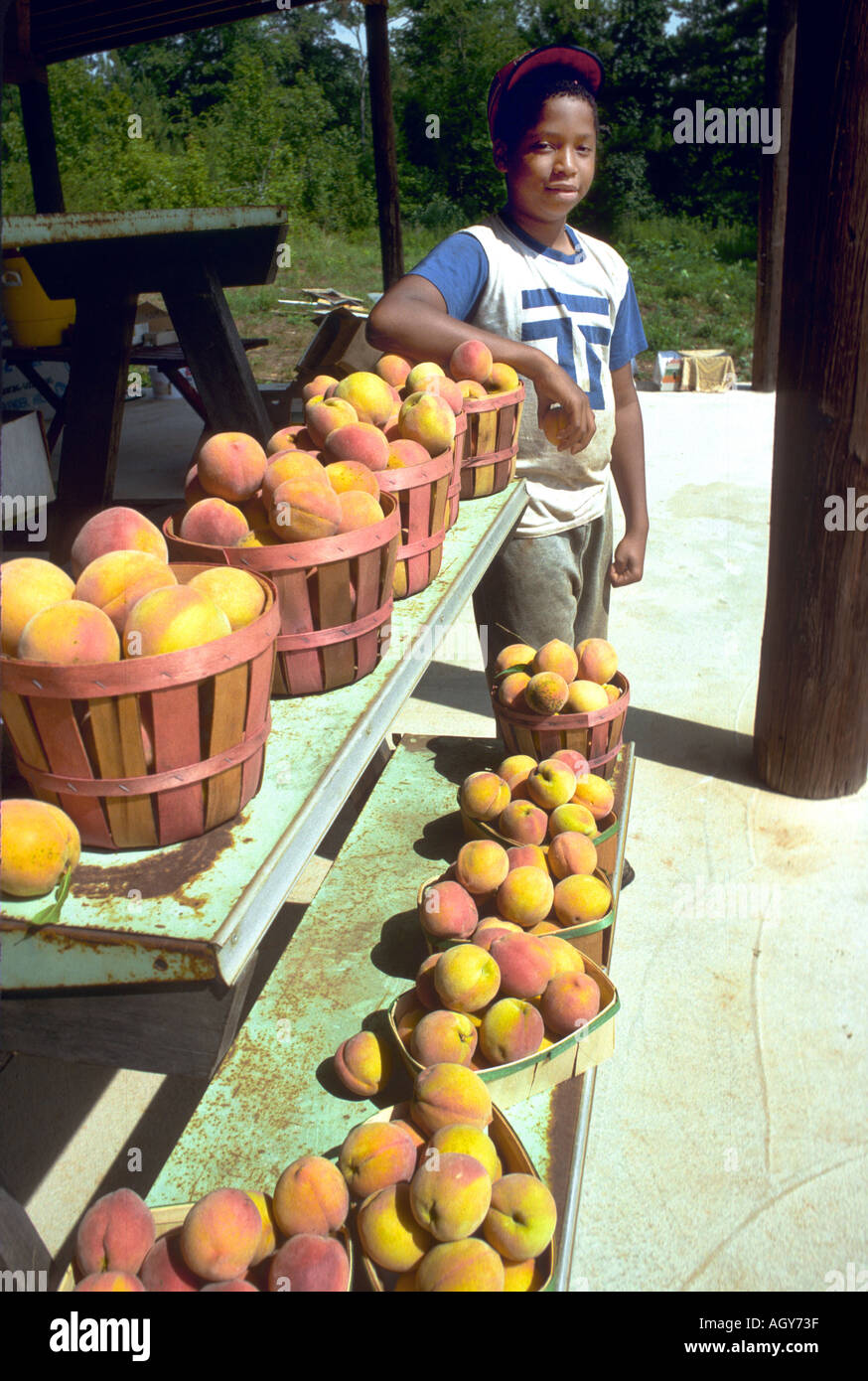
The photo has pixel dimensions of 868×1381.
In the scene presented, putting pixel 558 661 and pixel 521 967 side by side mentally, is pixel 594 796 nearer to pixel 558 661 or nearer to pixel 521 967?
pixel 558 661

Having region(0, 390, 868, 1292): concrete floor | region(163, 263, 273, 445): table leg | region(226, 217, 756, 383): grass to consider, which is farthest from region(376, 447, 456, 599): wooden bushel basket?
region(226, 217, 756, 383): grass

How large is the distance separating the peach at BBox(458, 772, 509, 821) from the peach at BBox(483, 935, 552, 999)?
494 millimetres

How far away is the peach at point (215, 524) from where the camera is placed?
149 cm

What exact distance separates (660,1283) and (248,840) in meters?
1.37

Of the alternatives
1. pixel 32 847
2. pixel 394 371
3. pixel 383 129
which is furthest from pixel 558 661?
pixel 383 129

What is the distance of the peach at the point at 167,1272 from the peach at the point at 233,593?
2.83 feet

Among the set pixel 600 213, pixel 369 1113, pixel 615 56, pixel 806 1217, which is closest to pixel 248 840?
pixel 369 1113

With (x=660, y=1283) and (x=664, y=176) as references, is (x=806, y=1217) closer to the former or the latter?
(x=660, y=1283)

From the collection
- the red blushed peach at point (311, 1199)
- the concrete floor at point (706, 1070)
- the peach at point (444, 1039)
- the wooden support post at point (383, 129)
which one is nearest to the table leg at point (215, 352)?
the concrete floor at point (706, 1070)

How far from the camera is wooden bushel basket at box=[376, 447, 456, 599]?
1810mm

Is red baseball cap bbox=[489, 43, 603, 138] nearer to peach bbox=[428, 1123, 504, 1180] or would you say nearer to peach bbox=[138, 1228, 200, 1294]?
peach bbox=[428, 1123, 504, 1180]

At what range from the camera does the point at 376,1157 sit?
143 centimetres

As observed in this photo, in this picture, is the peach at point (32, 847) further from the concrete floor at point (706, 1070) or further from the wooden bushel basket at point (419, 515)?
the concrete floor at point (706, 1070)

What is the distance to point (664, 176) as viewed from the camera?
28141 millimetres
